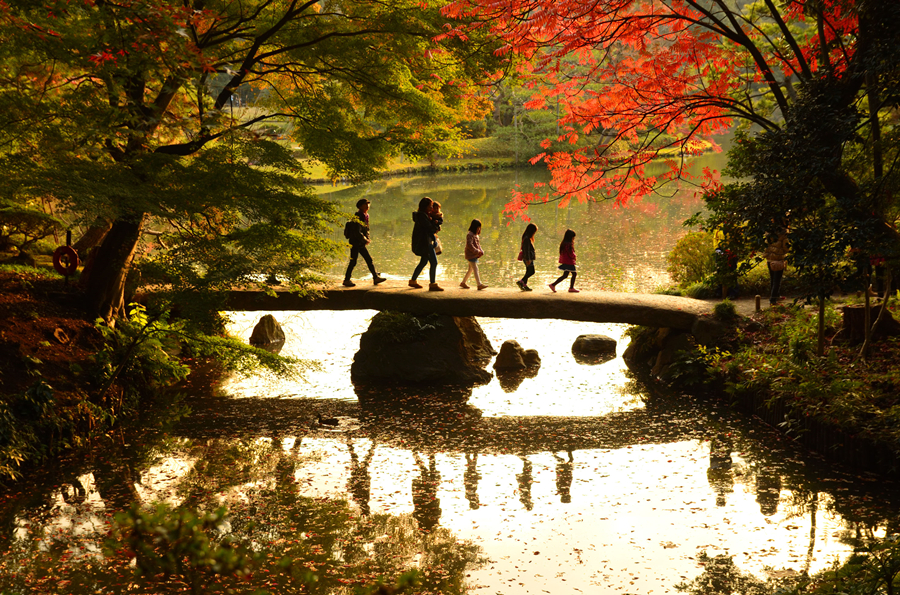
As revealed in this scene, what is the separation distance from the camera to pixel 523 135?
3950 cm

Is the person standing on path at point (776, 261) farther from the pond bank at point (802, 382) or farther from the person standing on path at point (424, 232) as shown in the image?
the person standing on path at point (424, 232)

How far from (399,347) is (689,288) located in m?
5.14

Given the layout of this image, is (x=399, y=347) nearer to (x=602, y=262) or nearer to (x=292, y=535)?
(x=292, y=535)

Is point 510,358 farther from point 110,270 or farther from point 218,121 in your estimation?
point 110,270

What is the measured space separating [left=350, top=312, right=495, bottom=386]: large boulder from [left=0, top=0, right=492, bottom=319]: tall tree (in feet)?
7.10

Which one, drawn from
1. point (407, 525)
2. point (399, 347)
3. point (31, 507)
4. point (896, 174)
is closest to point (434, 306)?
point (399, 347)

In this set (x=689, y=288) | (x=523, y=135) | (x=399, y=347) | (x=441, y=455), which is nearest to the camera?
(x=441, y=455)

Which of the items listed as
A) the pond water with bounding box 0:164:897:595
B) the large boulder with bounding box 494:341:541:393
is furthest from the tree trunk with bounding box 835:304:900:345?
the large boulder with bounding box 494:341:541:393

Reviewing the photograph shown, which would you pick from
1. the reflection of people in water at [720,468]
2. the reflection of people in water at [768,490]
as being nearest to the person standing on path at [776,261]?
the reflection of people in water at [720,468]

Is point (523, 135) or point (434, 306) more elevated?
point (523, 135)

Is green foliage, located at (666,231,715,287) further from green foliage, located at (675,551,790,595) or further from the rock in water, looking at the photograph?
green foliage, located at (675,551,790,595)

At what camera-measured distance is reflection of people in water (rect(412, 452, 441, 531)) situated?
237 inches

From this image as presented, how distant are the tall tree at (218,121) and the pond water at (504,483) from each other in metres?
2.03

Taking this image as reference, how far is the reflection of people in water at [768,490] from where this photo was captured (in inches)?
236
